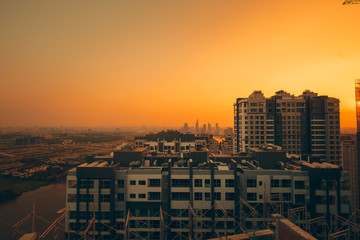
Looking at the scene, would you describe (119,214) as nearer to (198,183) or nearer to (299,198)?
(198,183)

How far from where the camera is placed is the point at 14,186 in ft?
204

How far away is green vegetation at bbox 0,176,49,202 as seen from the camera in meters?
55.6

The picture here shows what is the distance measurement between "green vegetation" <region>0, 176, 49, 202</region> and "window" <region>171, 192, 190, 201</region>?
5864cm

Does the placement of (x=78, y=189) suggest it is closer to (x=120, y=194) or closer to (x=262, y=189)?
(x=120, y=194)

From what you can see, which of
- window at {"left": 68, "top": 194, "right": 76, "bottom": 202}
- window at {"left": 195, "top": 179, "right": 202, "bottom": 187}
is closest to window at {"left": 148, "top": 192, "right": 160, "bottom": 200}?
window at {"left": 195, "top": 179, "right": 202, "bottom": 187}

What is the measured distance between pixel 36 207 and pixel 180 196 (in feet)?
158

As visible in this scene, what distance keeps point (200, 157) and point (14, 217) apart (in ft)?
165

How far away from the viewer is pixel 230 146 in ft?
350

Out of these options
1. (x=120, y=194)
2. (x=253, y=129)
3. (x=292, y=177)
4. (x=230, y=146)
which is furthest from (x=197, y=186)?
(x=230, y=146)

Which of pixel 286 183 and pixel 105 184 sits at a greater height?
pixel 105 184

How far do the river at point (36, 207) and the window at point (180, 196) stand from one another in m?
27.3

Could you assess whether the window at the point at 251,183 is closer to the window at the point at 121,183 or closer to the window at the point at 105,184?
the window at the point at 121,183

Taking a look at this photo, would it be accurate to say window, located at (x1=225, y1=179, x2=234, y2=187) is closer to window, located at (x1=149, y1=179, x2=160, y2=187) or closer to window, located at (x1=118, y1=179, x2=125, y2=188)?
window, located at (x1=149, y1=179, x2=160, y2=187)

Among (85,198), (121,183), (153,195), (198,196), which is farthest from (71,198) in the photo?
(198,196)
